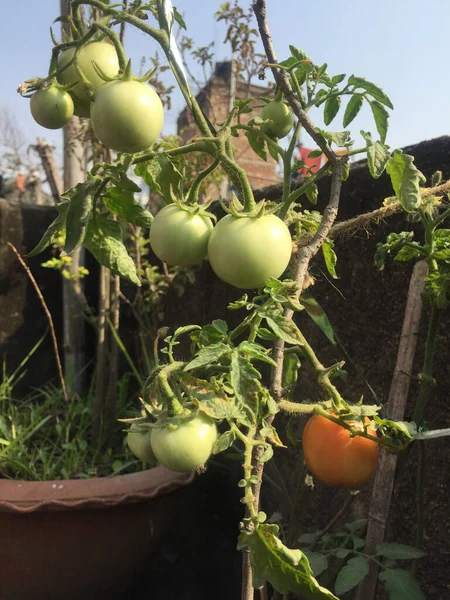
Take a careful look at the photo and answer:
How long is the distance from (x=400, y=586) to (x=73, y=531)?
0.83 metres

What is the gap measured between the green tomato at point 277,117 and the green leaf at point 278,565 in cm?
52

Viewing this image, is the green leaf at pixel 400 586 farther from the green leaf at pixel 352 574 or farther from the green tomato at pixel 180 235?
the green tomato at pixel 180 235

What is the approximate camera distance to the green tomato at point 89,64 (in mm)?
551

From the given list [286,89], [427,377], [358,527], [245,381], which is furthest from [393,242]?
[358,527]

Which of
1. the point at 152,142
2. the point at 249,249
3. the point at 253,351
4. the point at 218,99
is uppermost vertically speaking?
the point at 218,99

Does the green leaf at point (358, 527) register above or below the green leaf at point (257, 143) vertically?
below

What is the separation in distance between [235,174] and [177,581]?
4.49 feet

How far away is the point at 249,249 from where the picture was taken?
49 centimetres

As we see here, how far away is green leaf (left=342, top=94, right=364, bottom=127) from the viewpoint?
0.65m

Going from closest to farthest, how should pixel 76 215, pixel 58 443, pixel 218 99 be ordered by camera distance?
pixel 76 215 → pixel 58 443 → pixel 218 99

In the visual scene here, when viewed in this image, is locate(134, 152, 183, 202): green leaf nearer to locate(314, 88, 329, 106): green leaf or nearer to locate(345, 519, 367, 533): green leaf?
locate(314, 88, 329, 106): green leaf

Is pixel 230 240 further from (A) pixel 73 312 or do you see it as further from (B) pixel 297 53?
(A) pixel 73 312

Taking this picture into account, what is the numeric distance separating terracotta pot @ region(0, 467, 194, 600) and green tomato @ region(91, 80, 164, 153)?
99cm

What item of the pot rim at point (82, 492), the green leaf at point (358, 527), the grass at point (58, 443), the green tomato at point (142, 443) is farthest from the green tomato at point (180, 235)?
the grass at point (58, 443)
